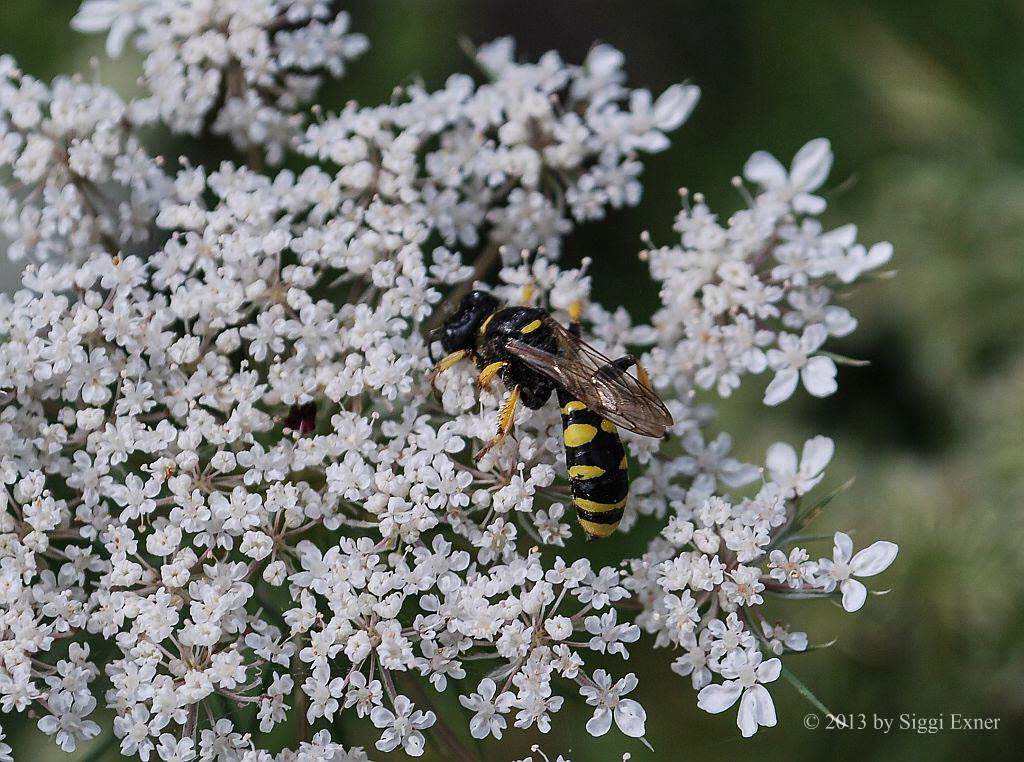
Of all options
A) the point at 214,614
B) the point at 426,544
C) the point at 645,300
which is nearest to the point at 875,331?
the point at 645,300

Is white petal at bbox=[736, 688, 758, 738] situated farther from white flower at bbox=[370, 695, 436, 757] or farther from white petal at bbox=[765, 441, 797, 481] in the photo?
white flower at bbox=[370, 695, 436, 757]

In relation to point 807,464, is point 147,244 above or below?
above

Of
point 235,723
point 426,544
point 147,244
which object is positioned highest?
point 147,244

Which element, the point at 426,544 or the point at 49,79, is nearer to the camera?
the point at 426,544

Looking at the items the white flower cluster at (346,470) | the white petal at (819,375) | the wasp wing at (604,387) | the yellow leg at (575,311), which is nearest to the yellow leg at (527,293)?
the white flower cluster at (346,470)

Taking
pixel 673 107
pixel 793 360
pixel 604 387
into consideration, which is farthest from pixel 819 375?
pixel 673 107

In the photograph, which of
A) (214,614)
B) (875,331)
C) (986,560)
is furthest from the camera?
(875,331)

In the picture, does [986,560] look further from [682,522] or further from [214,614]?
[214,614]

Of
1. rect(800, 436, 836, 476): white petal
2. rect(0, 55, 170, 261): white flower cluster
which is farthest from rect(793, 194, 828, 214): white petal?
rect(0, 55, 170, 261): white flower cluster
